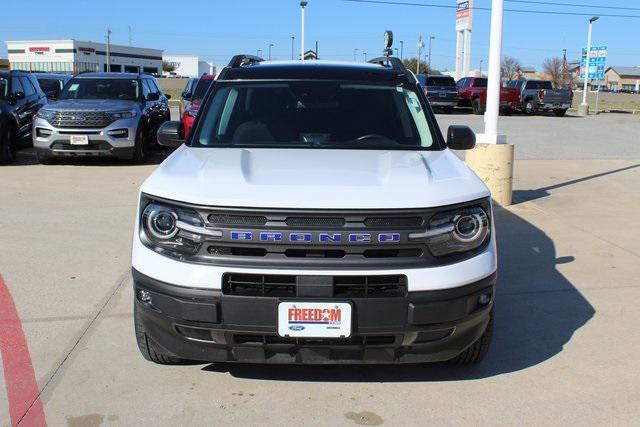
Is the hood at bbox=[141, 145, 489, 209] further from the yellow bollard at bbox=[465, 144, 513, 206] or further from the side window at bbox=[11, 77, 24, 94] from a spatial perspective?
the side window at bbox=[11, 77, 24, 94]

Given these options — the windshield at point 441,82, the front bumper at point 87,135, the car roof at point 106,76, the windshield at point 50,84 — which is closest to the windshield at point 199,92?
the car roof at point 106,76

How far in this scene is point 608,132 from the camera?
22.2 meters

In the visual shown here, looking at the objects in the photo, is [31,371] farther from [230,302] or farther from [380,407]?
[380,407]

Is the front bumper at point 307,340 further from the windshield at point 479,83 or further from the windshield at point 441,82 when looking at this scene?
the windshield at point 479,83

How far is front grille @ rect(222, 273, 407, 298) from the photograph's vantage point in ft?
10.4

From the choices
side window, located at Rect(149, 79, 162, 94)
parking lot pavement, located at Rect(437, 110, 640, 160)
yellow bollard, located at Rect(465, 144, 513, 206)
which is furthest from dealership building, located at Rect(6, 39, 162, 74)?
yellow bollard, located at Rect(465, 144, 513, 206)

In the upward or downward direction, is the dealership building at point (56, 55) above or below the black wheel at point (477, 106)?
above

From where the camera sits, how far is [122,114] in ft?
39.5

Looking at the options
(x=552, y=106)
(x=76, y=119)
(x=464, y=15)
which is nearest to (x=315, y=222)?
(x=76, y=119)

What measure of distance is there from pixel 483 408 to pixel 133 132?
9993mm

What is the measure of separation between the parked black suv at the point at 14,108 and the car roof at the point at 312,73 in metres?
8.60

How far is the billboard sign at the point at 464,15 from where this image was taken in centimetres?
4252

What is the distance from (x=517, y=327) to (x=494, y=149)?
4.42 metres

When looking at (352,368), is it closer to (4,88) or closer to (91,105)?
(91,105)
